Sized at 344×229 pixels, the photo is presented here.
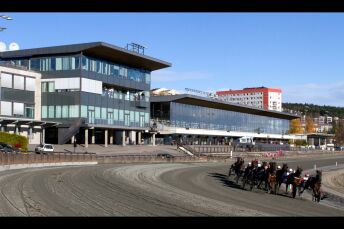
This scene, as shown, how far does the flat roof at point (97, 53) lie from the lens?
7706cm

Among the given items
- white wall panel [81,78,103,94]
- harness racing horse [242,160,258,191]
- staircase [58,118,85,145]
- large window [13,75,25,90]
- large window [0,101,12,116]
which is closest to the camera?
harness racing horse [242,160,258,191]

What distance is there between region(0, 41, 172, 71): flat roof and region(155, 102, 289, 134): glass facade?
60.4 feet

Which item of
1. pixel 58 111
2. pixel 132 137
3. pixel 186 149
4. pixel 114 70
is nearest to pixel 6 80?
pixel 58 111

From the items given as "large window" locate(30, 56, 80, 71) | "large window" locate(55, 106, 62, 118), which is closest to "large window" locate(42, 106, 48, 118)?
"large window" locate(55, 106, 62, 118)

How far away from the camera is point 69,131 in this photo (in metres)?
74.9

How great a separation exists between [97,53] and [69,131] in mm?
13122

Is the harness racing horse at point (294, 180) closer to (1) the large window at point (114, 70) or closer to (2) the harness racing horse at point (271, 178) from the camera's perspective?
(2) the harness racing horse at point (271, 178)

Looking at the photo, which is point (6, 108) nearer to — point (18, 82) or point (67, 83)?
point (18, 82)

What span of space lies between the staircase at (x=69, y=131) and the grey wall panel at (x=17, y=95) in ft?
20.7

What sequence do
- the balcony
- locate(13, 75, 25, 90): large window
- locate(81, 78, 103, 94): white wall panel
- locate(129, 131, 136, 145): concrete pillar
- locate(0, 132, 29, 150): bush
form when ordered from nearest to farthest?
locate(0, 132, 29, 150): bush
locate(13, 75, 25, 90): large window
locate(81, 78, 103, 94): white wall panel
the balcony
locate(129, 131, 136, 145): concrete pillar

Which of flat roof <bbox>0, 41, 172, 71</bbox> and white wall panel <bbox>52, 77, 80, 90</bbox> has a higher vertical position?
flat roof <bbox>0, 41, 172, 71</bbox>

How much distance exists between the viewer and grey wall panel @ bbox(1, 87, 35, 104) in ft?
223

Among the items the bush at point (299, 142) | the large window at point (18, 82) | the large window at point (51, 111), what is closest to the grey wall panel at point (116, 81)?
the large window at point (51, 111)

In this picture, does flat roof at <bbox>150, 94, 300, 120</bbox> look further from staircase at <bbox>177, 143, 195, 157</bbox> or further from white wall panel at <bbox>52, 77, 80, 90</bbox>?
white wall panel at <bbox>52, 77, 80, 90</bbox>
